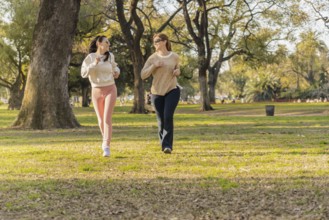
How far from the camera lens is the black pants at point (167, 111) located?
10.3 m

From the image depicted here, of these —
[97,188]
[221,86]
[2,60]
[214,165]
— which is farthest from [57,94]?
[221,86]

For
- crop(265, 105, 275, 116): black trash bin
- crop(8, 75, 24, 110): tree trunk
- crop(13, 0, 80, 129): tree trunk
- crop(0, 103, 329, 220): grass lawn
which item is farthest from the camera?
crop(8, 75, 24, 110): tree trunk

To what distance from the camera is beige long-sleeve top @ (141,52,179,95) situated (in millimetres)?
10195

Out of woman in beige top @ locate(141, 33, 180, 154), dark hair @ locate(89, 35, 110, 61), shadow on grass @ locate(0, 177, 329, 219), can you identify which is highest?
dark hair @ locate(89, 35, 110, 61)

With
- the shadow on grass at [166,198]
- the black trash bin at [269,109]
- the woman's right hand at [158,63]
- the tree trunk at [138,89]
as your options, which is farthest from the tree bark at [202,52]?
the shadow on grass at [166,198]

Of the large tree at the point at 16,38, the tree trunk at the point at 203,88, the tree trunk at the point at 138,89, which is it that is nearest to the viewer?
the tree trunk at the point at 138,89

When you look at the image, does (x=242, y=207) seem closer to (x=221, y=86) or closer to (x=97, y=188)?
(x=97, y=188)

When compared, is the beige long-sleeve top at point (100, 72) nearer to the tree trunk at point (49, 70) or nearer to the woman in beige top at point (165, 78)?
the woman in beige top at point (165, 78)

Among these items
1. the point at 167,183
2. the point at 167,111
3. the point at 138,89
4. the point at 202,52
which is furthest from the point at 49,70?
the point at 202,52

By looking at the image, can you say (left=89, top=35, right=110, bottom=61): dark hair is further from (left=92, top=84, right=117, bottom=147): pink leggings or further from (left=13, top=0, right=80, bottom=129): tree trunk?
(left=13, top=0, right=80, bottom=129): tree trunk

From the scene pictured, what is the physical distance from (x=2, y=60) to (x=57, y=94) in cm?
4114

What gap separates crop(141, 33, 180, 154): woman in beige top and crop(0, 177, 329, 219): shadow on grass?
10.7ft

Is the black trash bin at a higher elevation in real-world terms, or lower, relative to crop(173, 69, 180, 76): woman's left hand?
lower

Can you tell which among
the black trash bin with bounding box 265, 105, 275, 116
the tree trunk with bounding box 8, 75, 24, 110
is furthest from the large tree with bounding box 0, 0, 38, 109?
the black trash bin with bounding box 265, 105, 275, 116
